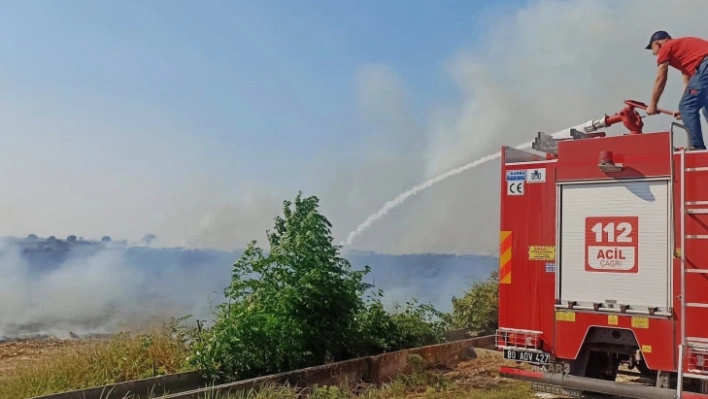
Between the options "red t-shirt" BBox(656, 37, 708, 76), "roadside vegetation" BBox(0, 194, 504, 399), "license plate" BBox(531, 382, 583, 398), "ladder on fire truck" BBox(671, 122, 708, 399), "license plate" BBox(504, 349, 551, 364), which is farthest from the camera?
"roadside vegetation" BBox(0, 194, 504, 399)

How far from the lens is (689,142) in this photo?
6.93 metres

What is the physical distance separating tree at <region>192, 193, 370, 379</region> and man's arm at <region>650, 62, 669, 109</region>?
468 centimetres

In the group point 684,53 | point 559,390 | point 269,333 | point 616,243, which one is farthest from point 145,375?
point 684,53

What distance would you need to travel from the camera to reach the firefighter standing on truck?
7277 mm

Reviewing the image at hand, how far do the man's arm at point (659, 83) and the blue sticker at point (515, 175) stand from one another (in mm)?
1725

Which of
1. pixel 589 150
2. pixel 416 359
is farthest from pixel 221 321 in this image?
pixel 589 150

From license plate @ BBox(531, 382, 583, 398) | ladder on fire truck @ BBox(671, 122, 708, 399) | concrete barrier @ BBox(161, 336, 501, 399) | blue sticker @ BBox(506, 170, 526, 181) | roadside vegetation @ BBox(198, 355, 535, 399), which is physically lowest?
roadside vegetation @ BBox(198, 355, 535, 399)

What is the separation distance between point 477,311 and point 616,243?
709 cm

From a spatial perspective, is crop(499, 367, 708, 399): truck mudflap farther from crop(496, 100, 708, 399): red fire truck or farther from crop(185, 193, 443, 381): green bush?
crop(185, 193, 443, 381): green bush

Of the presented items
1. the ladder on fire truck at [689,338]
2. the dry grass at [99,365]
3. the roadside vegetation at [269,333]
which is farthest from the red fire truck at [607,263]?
the dry grass at [99,365]

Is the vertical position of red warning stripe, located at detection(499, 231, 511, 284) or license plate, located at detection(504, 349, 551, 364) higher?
red warning stripe, located at detection(499, 231, 511, 284)

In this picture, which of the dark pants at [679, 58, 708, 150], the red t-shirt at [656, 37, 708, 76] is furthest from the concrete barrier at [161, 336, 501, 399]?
the red t-shirt at [656, 37, 708, 76]

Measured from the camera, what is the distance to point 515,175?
25.7 feet

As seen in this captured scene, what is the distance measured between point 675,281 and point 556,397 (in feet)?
8.46
